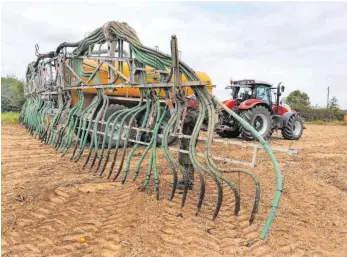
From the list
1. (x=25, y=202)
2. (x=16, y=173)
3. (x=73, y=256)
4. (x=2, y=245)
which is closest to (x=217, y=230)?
(x=73, y=256)

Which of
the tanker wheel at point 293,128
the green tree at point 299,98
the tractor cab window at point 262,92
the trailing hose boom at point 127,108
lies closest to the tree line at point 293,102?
the green tree at point 299,98

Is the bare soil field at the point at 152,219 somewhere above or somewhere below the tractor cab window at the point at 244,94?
below

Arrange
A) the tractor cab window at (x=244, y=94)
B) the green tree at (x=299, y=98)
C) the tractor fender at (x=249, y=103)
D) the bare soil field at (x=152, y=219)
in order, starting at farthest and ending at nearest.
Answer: the green tree at (x=299, y=98)
the tractor cab window at (x=244, y=94)
the tractor fender at (x=249, y=103)
the bare soil field at (x=152, y=219)

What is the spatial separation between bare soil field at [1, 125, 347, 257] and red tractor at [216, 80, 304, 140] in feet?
13.3

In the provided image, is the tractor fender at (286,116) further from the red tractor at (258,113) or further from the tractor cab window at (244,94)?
the tractor cab window at (244,94)

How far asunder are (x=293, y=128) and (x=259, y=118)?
204cm

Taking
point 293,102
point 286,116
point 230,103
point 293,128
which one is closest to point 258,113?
point 230,103

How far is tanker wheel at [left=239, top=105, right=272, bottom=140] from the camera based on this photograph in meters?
9.29

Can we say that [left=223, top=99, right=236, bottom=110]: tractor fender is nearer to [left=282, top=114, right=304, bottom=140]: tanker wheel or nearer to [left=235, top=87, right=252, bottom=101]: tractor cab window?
[left=235, top=87, right=252, bottom=101]: tractor cab window

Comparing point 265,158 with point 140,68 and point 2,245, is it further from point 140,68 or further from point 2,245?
point 2,245

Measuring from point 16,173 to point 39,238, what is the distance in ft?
8.89

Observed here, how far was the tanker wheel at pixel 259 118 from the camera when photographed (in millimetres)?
9289

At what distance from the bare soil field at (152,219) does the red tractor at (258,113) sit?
4056mm

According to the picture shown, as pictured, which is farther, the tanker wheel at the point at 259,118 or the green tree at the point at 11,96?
the green tree at the point at 11,96
